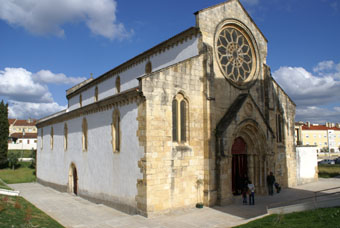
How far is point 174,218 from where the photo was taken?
13609 mm

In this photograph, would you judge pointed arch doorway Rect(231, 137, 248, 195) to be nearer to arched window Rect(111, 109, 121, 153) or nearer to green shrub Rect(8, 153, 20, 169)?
arched window Rect(111, 109, 121, 153)

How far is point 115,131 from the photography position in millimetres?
17078

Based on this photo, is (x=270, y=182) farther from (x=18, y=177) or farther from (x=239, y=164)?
(x=18, y=177)

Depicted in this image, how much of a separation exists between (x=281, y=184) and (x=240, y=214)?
355 inches

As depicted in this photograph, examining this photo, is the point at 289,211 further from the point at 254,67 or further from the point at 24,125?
the point at 24,125

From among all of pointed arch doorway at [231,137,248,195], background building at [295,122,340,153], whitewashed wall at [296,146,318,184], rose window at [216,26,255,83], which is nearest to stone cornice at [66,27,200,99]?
rose window at [216,26,255,83]

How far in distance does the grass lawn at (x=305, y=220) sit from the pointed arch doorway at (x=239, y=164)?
19.7 ft

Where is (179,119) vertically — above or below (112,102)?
below

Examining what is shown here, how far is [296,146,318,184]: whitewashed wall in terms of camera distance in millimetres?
24266

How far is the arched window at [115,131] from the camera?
1675 cm

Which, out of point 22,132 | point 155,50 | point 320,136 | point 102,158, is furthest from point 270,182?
point 22,132

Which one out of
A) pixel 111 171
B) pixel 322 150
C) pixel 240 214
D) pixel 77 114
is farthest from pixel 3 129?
pixel 322 150

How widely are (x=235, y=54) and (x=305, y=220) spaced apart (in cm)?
1196

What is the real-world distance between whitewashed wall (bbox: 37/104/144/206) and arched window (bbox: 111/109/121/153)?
0.41 meters
